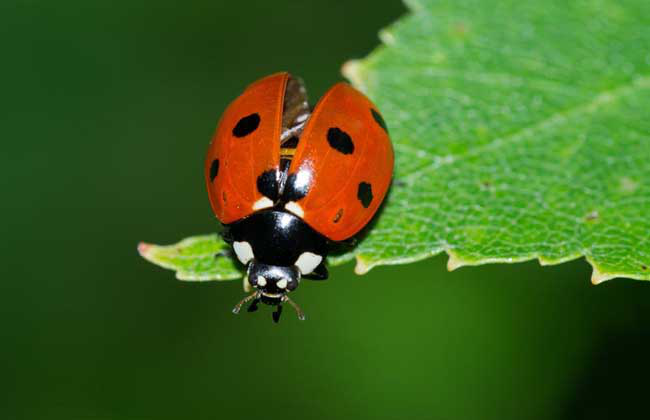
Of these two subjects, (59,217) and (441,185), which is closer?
(441,185)

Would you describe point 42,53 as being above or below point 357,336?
above

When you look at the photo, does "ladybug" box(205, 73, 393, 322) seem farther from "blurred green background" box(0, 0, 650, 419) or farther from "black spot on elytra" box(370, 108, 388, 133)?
"blurred green background" box(0, 0, 650, 419)

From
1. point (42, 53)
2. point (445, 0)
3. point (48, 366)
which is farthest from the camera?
point (42, 53)

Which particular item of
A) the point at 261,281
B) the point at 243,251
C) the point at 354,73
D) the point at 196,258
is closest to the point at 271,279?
the point at 261,281

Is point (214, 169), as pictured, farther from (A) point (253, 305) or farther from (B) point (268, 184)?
(A) point (253, 305)

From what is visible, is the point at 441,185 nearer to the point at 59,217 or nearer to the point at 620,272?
the point at 620,272

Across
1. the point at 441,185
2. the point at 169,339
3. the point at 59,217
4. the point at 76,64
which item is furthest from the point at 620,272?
the point at 76,64

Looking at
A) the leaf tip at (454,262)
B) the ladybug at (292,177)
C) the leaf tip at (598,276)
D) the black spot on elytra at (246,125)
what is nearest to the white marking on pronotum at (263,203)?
the ladybug at (292,177)

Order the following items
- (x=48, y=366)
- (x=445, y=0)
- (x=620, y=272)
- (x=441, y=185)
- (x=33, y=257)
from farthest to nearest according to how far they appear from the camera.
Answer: (x=33, y=257), (x=48, y=366), (x=445, y=0), (x=441, y=185), (x=620, y=272)
